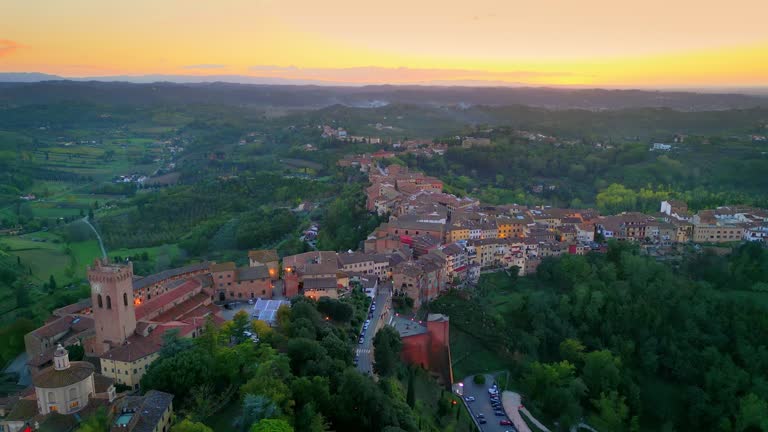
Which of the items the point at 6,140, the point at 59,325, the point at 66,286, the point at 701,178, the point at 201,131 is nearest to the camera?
the point at 59,325

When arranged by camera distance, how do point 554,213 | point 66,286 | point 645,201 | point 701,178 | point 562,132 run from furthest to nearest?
point 562,132
point 701,178
point 645,201
point 554,213
point 66,286

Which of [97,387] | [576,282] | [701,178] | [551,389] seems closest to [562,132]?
[701,178]

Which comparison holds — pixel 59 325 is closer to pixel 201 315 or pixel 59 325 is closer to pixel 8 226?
→ pixel 201 315

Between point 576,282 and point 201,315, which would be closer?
point 201,315

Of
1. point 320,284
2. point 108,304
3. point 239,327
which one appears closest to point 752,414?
point 320,284

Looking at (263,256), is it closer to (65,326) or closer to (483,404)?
(65,326)

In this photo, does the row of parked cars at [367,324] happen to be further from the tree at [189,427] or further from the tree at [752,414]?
the tree at [752,414]

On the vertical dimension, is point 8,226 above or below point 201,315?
below
